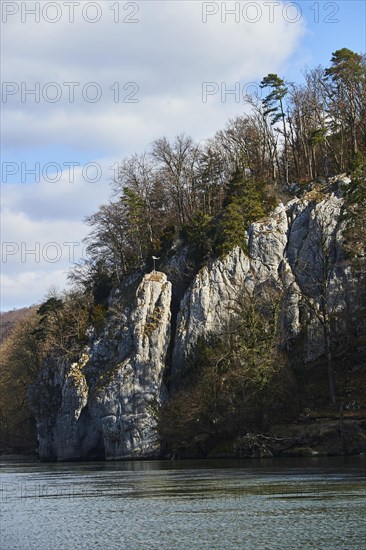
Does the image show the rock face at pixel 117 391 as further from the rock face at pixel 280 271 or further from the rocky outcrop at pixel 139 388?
the rock face at pixel 280 271

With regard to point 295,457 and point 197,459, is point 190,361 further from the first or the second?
point 295,457

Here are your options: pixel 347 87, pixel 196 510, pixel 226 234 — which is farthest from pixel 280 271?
pixel 196 510

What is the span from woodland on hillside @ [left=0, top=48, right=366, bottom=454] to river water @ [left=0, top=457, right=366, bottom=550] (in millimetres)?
17289

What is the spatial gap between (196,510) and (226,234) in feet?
163

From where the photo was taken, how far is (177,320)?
77.6 m

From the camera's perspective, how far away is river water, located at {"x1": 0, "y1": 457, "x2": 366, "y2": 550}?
2489 cm

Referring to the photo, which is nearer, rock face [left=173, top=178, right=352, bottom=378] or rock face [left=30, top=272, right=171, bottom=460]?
rock face [left=173, top=178, right=352, bottom=378]

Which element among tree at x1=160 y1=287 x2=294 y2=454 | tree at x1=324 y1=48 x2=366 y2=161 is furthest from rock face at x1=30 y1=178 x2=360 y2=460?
tree at x1=324 y1=48 x2=366 y2=161

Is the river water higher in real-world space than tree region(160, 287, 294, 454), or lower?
lower

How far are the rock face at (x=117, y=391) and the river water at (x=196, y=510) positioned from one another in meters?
23.8

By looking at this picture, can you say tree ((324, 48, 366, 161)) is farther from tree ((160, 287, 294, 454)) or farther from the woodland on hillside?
tree ((160, 287, 294, 454))

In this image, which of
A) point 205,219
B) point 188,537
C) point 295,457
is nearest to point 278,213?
point 205,219

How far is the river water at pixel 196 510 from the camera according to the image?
24.9 m

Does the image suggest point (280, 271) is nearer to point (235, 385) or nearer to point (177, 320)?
point (177, 320)
